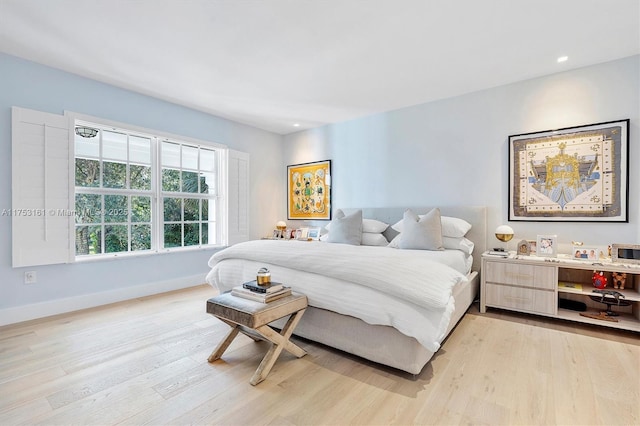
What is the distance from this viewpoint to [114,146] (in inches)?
138

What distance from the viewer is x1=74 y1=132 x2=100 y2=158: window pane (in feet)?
10.6

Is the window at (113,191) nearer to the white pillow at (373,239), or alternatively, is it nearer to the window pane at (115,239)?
the window pane at (115,239)

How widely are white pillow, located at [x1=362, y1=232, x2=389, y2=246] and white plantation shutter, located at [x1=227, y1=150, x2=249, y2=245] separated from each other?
6.69 ft

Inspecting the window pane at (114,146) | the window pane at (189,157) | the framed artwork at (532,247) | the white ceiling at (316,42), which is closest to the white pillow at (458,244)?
the framed artwork at (532,247)

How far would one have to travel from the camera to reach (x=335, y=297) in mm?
2068

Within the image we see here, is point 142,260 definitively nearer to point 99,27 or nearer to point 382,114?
point 99,27

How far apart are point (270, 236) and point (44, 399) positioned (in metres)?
3.67

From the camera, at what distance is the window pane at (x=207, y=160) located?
173 inches

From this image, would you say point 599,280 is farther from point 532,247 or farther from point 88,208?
point 88,208

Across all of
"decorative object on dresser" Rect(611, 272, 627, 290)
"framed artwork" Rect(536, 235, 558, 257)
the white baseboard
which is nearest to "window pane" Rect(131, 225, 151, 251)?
the white baseboard

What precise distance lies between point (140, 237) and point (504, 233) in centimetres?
427

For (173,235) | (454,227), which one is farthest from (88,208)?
(454,227)

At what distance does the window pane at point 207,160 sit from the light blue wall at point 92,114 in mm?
207

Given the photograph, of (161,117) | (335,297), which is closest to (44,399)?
(335,297)
